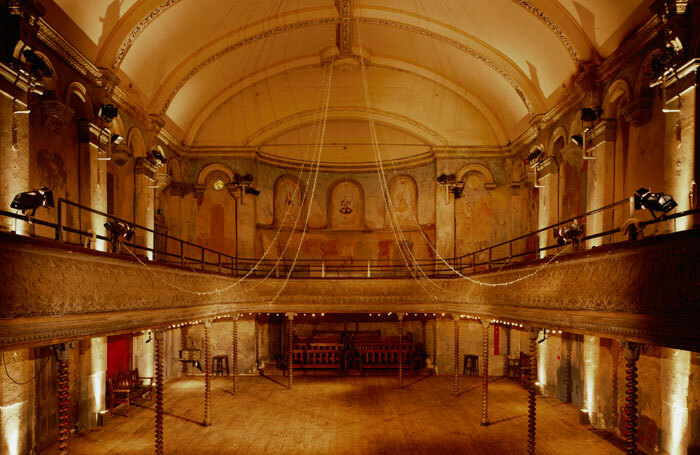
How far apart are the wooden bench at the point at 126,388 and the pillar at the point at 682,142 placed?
15932 mm

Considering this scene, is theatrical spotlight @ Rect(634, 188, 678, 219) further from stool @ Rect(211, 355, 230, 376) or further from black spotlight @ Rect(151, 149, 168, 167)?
stool @ Rect(211, 355, 230, 376)

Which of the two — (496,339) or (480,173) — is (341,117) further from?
(496,339)

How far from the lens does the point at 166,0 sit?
15.6 metres

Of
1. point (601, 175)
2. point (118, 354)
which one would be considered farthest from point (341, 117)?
point (118, 354)

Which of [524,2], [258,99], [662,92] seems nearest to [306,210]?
[258,99]

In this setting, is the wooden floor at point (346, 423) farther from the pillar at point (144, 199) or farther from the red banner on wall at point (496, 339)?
the pillar at point (144, 199)

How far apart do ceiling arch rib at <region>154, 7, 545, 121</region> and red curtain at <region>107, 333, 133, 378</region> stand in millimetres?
8597

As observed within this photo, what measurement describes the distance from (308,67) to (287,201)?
23.5ft

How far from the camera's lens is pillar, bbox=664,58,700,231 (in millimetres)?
10141

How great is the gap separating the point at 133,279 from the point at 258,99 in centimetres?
1536

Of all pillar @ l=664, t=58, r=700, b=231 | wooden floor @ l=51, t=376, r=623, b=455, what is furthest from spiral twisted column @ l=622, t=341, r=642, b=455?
wooden floor @ l=51, t=376, r=623, b=455

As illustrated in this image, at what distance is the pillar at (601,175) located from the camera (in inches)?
557

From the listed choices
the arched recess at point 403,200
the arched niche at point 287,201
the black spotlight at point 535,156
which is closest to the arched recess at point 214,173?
the arched niche at point 287,201

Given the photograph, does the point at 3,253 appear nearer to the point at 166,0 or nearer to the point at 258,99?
the point at 166,0
